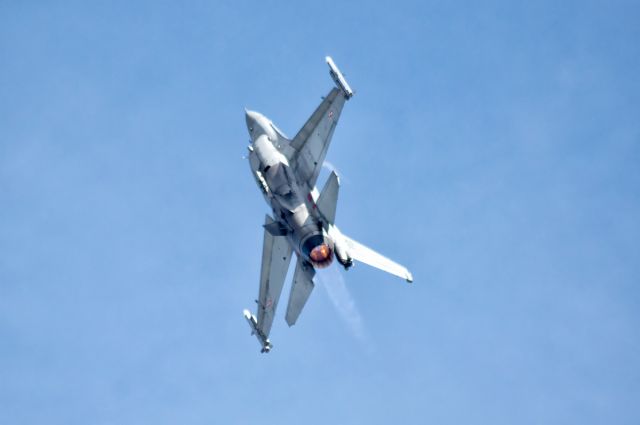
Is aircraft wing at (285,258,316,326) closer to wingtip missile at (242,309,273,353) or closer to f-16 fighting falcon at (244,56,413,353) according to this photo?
f-16 fighting falcon at (244,56,413,353)

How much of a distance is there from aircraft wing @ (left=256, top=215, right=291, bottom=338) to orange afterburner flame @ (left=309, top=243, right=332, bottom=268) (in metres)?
4.95

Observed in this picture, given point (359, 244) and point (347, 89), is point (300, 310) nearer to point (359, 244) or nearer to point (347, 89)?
point (359, 244)

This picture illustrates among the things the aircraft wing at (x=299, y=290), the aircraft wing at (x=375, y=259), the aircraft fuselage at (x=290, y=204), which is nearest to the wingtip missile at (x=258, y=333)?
the aircraft wing at (x=299, y=290)

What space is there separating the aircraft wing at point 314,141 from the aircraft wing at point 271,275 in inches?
189

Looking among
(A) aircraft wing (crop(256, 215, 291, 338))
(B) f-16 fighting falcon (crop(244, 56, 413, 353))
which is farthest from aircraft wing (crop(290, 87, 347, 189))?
(A) aircraft wing (crop(256, 215, 291, 338))

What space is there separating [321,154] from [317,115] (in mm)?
2230

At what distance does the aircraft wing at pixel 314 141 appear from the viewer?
51.5 metres

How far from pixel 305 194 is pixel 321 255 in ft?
12.6

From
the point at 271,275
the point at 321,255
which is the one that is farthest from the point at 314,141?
the point at 271,275

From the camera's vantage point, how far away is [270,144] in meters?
53.0

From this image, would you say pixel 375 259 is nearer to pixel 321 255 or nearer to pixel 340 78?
pixel 321 255

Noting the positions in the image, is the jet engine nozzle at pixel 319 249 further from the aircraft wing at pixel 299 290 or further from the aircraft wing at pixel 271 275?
the aircraft wing at pixel 271 275

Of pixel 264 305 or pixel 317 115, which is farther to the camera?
pixel 264 305

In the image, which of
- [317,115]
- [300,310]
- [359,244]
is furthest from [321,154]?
[300,310]
